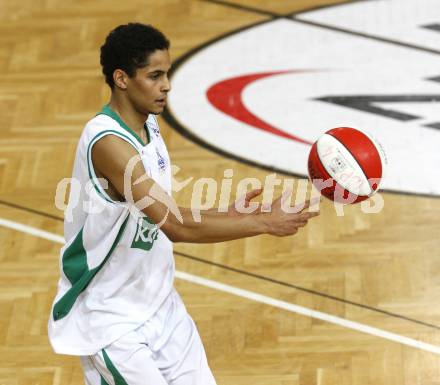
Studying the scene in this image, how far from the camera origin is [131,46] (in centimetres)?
434

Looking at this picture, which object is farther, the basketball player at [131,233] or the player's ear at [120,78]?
the player's ear at [120,78]

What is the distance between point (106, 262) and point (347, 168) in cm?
108

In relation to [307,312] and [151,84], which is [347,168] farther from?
[307,312]

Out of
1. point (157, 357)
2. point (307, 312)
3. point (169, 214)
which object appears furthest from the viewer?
point (307, 312)

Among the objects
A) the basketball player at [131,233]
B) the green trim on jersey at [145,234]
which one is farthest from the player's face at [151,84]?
the green trim on jersey at [145,234]

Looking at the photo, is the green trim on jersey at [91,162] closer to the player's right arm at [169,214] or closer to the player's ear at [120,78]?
the player's right arm at [169,214]

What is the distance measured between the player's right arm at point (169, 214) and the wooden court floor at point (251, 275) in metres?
1.68

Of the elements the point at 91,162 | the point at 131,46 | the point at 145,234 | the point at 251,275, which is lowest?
the point at 251,275

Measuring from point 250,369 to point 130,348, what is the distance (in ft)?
4.88

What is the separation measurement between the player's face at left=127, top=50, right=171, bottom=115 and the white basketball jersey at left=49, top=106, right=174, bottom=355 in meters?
0.12

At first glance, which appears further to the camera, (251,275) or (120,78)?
(251,275)

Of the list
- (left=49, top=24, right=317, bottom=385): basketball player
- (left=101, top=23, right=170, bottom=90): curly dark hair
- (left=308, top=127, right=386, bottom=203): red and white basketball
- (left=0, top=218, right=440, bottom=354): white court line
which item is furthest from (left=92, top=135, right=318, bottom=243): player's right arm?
(left=0, top=218, right=440, bottom=354): white court line

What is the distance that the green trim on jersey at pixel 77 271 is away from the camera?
4.45 metres

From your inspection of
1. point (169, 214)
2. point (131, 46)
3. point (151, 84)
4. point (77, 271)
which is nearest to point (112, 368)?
point (77, 271)
